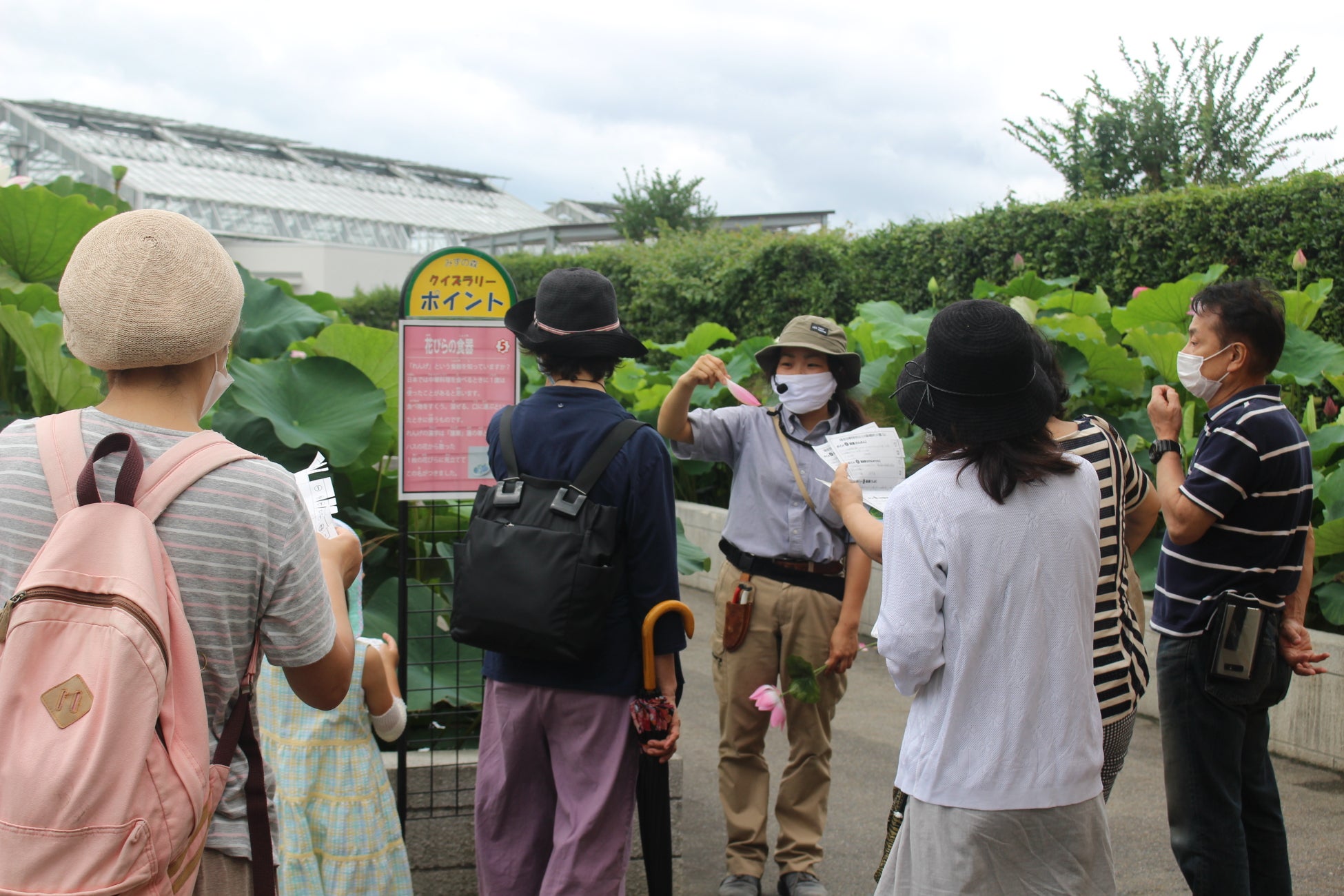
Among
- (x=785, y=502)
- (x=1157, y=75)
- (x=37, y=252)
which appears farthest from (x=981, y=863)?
(x=1157, y=75)

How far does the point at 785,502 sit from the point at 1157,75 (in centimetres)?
1299

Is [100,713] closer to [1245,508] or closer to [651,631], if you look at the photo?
[651,631]

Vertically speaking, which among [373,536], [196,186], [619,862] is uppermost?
[196,186]

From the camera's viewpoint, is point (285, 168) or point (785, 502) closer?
point (785, 502)

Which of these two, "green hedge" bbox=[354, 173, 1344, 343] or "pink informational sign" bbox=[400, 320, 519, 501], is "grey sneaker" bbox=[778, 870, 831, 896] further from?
"green hedge" bbox=[354, 173, 1344, 343]

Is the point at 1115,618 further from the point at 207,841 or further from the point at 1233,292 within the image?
the point at 207,841

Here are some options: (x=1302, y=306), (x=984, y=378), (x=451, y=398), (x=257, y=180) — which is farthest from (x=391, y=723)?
(x=257, y=180)

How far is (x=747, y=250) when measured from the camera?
1231 cm

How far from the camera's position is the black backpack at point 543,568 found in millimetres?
2363

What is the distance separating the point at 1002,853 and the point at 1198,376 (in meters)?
1.59

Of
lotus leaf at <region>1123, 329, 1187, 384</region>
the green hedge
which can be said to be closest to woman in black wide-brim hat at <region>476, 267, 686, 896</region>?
lotus leaf at <region>1123, 329, 1187, 384</region>

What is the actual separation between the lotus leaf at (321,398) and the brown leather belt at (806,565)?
1.55 metres

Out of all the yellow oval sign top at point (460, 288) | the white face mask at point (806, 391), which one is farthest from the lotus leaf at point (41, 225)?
the white face mask at point (806, 391)

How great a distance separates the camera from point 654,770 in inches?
Result: 100
